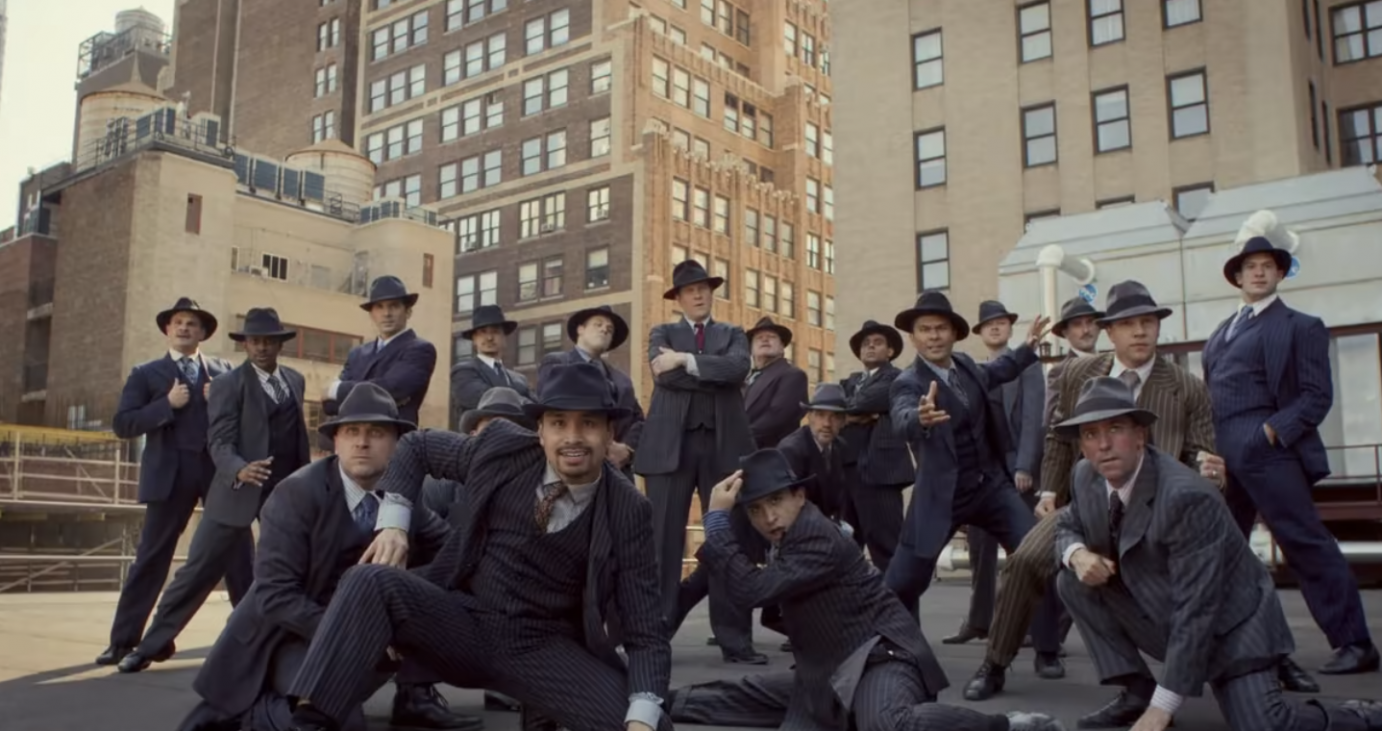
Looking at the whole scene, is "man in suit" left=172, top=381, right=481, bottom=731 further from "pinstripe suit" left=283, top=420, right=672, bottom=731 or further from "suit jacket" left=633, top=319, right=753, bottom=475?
"suit jacket" left=633, top=319, right=753, bottom=475

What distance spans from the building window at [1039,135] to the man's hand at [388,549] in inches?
1140

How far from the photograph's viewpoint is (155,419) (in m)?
8.08

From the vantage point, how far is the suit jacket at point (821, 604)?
5312 mm

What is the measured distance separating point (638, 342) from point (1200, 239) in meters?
34.5

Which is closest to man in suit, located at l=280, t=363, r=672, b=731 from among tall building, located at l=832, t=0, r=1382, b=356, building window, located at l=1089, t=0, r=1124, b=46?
tall building, located at l=832, t=0, r=1382, b=356

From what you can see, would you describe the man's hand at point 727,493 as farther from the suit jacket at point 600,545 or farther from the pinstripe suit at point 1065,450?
the pinstripe suit at point 1065,450

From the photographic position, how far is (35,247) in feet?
158

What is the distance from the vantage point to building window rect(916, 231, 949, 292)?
32.4 m

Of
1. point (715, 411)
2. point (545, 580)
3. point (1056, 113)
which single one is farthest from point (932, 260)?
point (545, 580)

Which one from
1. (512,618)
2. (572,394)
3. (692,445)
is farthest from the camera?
(692,445)

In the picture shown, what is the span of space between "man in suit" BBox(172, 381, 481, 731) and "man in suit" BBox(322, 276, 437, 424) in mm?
2126

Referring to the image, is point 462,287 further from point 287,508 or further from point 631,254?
point 287,508

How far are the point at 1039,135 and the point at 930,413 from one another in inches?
1061

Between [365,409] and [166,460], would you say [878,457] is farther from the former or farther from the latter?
[166,460]
